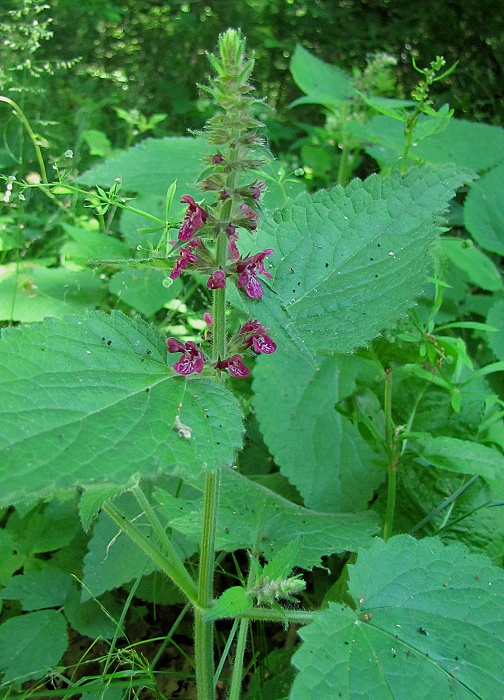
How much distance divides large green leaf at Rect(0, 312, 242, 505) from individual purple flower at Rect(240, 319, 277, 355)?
0.14m

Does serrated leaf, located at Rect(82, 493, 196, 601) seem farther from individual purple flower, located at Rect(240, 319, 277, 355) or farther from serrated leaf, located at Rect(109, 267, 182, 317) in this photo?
serrated leaf, located at Rect(109, 267, 182, 317)

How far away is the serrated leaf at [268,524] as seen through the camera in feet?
4.87

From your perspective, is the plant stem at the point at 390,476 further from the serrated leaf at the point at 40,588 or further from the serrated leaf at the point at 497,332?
the serrated leaf at the point at 40,588

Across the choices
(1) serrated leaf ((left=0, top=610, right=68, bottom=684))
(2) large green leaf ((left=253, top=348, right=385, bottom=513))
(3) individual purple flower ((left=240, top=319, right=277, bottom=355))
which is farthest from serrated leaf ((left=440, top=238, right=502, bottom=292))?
(1) serrated leaf ((left=0, top=610, right=68, bottom=684))

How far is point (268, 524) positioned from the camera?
1.56 metres

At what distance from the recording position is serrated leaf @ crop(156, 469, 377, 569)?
1.48 m

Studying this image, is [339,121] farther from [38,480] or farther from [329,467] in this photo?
[38,480]

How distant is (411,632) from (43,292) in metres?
1.95

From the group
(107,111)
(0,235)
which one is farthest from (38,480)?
(107,111)

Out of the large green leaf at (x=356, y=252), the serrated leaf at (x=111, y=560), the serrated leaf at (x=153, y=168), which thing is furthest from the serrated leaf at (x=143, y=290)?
the large green leaf at (x=356, y=252)

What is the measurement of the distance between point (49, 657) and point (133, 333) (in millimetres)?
942

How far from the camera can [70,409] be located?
1015 mm

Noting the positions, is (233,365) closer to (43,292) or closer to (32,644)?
(32,644)

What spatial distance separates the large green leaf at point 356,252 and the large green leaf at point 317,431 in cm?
42
